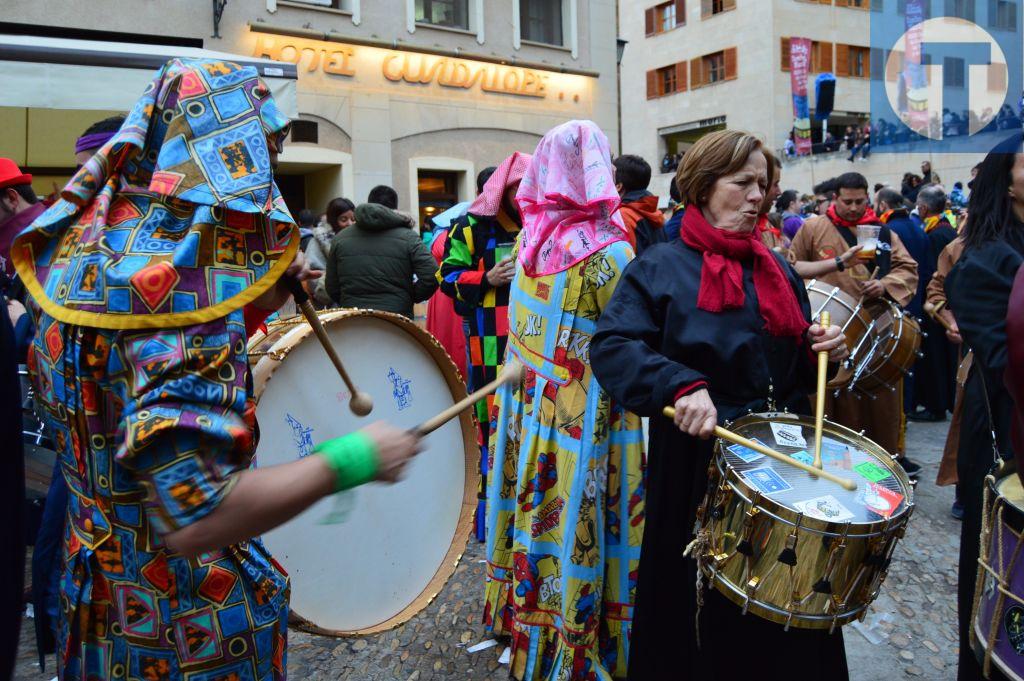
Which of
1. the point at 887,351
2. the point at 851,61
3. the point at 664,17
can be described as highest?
the point at 664,17

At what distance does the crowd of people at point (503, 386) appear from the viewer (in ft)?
4.29

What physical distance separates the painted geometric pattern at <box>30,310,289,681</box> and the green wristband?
0.42ft

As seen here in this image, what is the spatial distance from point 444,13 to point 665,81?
22.6m

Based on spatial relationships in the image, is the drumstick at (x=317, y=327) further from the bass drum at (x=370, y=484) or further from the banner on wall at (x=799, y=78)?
the banner on wall at (x=799, y=78)

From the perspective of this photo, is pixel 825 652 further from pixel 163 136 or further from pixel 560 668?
pixel 163 136

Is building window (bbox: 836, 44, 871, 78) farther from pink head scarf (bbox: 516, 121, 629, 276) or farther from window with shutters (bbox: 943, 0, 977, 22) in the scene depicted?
window with shutters (bbox: 943, 0, 977, 22)

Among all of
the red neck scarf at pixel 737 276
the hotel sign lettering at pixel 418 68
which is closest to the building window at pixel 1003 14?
the red neck scarf at pixel 737 276

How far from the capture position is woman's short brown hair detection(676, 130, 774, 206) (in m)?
2.54

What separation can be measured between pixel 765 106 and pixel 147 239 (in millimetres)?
32654

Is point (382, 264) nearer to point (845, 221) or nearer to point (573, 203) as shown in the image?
point (573, 203)

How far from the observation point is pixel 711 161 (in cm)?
256

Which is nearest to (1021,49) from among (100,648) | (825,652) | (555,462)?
(825,652)

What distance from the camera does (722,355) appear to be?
239cm

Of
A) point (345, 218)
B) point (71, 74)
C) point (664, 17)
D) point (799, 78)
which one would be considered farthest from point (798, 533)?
point (664, 17)
